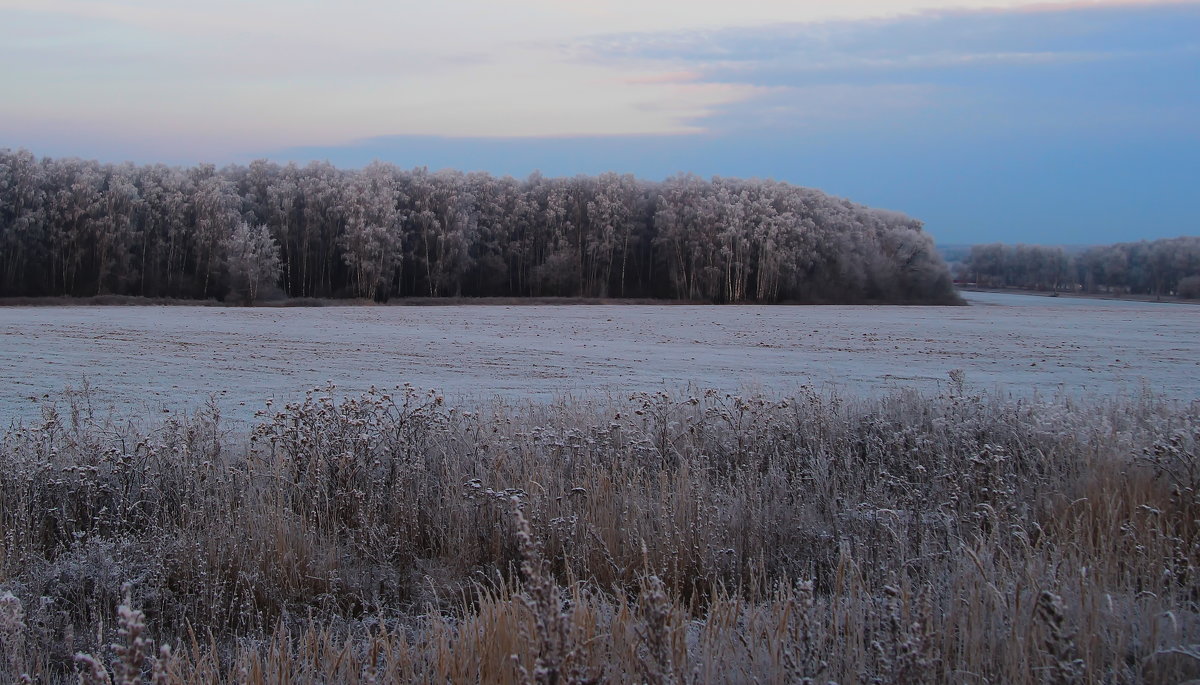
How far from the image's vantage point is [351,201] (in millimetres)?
76250

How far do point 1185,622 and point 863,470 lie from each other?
3.97m

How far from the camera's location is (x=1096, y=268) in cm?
11050

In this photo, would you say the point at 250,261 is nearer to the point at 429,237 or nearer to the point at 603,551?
the point at 429,237

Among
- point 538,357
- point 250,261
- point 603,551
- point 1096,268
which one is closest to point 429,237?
point 250,261

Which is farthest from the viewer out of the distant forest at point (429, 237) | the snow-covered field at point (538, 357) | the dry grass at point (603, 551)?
the distant forest at point (429, 237)

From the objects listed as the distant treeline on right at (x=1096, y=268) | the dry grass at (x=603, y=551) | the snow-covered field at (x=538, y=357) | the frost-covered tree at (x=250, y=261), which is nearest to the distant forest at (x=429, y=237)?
the frost-covered tree at (x=250, y=261)

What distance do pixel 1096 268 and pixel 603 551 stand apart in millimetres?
123953

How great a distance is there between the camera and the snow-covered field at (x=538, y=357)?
1783 centimetres

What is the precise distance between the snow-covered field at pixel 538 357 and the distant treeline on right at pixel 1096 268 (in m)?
66.8

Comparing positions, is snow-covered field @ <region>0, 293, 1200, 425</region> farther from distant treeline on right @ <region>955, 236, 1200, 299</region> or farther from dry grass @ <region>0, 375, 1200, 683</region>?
distant treeline on right @ <region>955, 236, 1200, 299</region>

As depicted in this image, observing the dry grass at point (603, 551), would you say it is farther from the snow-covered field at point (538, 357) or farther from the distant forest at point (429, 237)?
the distant forest at point (429, 237)

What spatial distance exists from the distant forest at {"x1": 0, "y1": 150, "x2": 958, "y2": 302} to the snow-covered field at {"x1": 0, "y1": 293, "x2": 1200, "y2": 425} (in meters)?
30.3

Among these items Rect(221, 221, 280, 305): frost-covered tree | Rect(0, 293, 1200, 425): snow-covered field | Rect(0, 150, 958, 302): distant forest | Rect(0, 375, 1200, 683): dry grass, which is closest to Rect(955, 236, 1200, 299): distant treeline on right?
Rect(0, 150, 958, 302): distant forest

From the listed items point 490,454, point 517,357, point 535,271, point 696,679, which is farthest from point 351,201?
point 696,679
